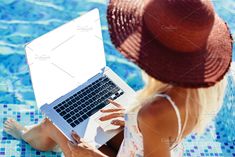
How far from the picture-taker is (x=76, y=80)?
2055 mm

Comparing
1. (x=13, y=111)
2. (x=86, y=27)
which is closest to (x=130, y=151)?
(x=86, y=27)

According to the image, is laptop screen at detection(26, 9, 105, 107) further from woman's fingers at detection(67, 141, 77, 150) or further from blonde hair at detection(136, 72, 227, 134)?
blonde hair at detection(136, 72, 227, 134)

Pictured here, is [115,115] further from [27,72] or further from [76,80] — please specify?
[27,72]

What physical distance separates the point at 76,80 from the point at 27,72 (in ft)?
1.99

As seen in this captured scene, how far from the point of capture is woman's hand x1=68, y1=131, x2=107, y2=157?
1.75 metres

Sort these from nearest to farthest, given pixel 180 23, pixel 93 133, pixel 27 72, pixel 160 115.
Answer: pixel 180 23 → pixel 160 115 → pixel 93 133 → pixel 27 72

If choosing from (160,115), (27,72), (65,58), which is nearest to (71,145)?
(65,58)

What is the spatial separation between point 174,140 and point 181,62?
0.36 metres

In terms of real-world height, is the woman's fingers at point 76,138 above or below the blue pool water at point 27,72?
above

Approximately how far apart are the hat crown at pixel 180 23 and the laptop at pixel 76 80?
0.73 meters

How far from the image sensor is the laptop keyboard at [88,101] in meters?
1.92

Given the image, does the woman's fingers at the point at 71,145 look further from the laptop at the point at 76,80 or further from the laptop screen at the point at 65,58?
the laptop screen at the point at 65,58

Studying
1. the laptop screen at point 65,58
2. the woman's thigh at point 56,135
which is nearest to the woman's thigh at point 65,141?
the woman's thigh at point 56,135

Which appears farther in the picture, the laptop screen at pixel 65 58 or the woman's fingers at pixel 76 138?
the laptop screen at pixel 65 58
